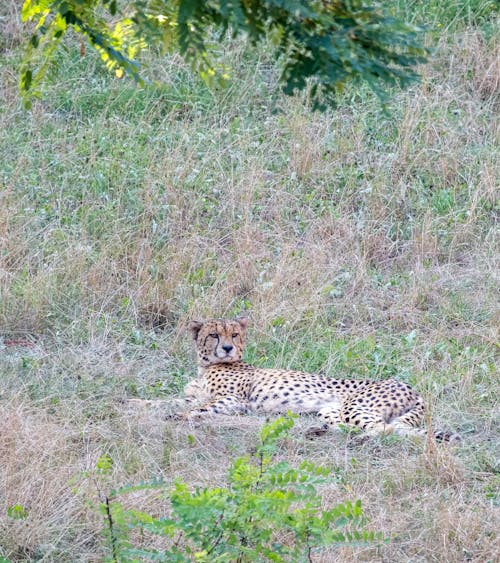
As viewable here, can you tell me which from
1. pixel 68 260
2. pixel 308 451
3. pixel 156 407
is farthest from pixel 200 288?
pixel 308 451

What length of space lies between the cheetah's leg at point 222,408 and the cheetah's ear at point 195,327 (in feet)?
1.97

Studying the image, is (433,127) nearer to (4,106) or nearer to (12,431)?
(4,106)

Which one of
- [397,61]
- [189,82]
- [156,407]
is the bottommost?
[156,407]

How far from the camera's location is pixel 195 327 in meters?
6.98

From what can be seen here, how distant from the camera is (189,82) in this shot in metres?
9.95

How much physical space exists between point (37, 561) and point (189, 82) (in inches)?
247

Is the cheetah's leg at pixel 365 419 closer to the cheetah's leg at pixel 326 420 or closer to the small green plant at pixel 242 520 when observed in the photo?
the cheetah's leg at pixel 326 420

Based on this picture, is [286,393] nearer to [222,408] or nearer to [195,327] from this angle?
[222,408]

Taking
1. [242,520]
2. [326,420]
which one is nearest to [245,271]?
[326,420]

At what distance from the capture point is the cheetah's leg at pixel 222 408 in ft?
20.3

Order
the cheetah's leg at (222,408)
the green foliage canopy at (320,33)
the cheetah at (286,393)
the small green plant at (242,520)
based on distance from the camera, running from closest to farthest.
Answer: the green foliage canopy at (320,33) < the small green plant at (242,520) < the cheetah at (286,393) < the cheetah's leg at (222,408)

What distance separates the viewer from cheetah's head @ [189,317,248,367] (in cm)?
688

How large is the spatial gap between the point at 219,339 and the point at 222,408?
57cm

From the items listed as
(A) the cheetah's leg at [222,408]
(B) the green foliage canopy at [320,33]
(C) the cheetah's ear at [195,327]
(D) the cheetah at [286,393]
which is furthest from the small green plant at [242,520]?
(C) the cheetah's ear at [195,327]
